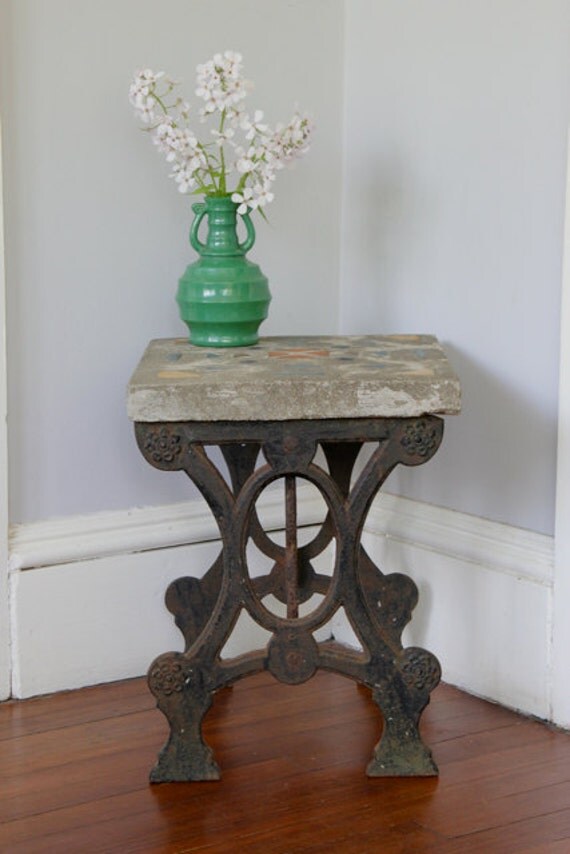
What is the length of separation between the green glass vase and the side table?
0.18ft

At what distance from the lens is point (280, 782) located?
6.98 ft

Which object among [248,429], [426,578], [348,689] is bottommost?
[348,689]

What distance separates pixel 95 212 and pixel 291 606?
884 mm

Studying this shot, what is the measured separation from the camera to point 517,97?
7.70 feet

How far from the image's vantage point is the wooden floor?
1942 mm

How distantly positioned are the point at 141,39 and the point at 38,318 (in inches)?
23.0

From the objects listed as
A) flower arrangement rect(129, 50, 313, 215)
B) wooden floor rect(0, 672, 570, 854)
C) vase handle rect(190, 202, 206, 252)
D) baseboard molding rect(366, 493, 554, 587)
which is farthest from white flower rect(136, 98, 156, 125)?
wooden floor rect(0, 672, 570, 854)

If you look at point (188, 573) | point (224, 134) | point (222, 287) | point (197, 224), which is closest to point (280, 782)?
point (188, 573)

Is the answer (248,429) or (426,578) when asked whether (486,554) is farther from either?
(248,429)

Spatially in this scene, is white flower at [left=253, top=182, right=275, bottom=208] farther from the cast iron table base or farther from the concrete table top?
the cast iron table base

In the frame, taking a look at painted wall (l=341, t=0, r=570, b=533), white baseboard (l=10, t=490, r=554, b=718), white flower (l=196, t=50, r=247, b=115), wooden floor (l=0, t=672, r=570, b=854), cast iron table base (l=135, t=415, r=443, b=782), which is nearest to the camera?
wooden floor (l=0, t=672, r=570, b=854)

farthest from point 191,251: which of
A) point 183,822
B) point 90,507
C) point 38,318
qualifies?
point 183,822

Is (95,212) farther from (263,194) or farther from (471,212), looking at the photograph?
(471,212)

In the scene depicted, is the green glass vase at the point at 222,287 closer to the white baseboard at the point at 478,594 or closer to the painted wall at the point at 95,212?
the painted wall at the point at 95,212
